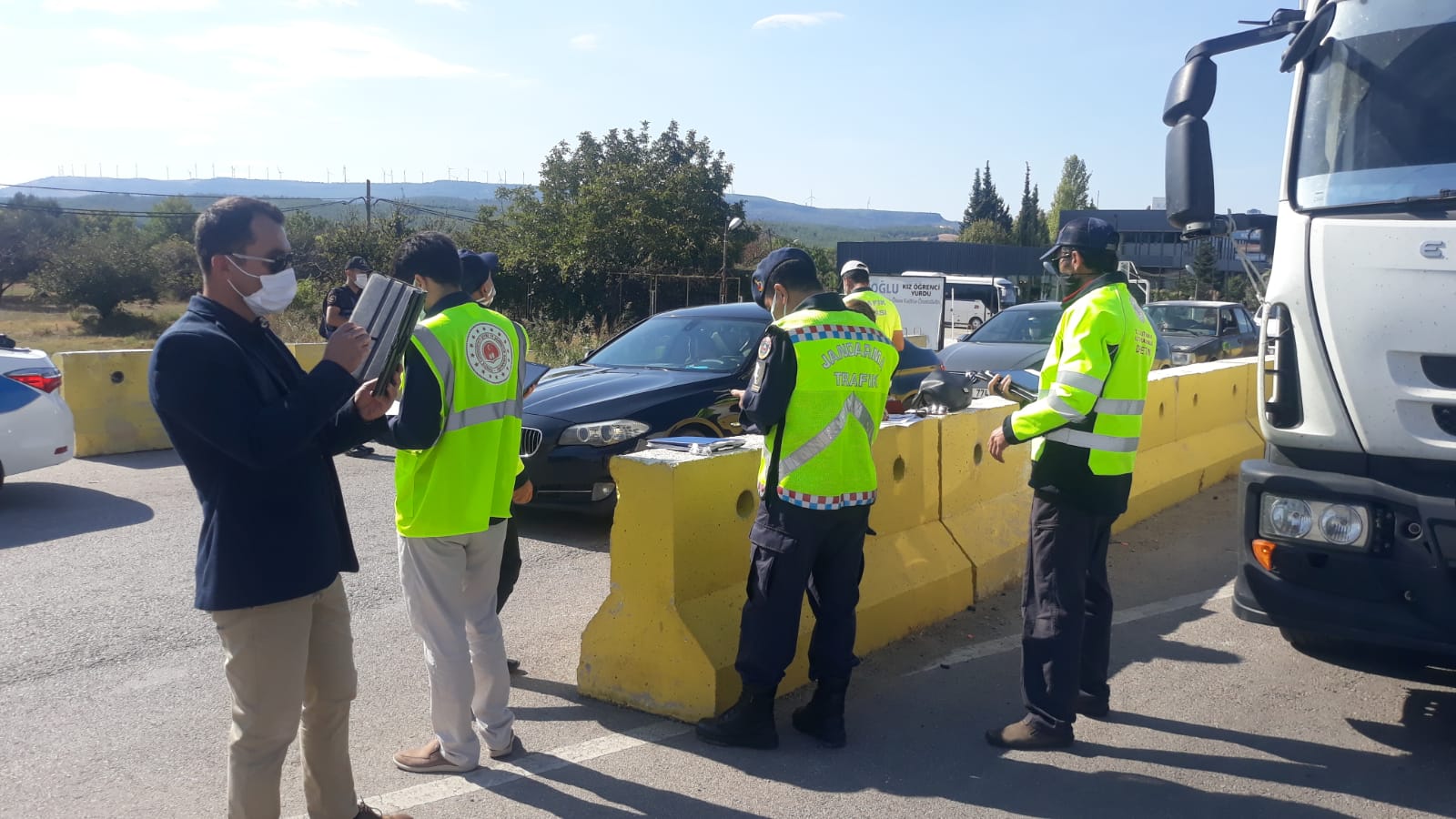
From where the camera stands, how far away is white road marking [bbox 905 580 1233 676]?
537cm

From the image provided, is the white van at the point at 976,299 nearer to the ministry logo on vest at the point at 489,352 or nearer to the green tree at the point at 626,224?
the green tree at the point at 626,224

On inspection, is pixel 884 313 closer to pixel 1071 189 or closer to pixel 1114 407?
pixel 1114 407

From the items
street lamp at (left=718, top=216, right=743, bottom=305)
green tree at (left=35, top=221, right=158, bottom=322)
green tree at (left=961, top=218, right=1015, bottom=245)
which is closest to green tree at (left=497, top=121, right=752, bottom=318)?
street lamp at (left=718, top=216, right=743, bottom=305)

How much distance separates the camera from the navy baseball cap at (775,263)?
172 inches

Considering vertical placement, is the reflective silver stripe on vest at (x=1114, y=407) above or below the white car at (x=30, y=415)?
above

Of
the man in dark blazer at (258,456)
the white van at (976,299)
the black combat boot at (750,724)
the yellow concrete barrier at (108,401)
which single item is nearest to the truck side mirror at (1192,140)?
the black combat boot at (750,724)

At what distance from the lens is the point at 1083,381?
429 cm

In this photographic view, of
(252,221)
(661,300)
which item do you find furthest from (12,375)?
(661,300)

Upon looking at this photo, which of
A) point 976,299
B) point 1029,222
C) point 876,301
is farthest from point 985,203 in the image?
point 876,301

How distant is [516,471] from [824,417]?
1.22 m

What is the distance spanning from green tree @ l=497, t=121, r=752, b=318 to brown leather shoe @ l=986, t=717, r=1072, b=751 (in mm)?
26790

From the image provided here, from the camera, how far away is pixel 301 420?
9.15 feet

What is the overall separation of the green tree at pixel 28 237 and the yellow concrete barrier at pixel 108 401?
4358cm

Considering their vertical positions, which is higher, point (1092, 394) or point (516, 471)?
point (1092, 394)
